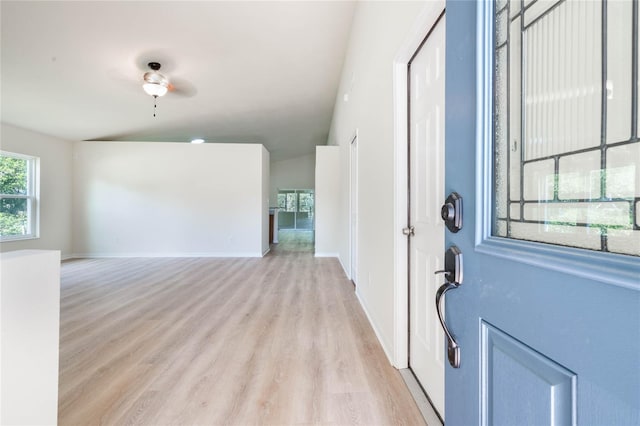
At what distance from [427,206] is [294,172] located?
32.7 feet

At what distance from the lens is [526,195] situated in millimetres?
510

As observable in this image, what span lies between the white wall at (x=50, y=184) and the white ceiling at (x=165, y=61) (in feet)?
0.81

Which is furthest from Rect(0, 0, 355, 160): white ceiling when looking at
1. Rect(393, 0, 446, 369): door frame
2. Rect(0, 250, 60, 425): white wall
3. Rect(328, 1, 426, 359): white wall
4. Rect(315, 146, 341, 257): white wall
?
Rect(0, 250, 60, 425): white wall

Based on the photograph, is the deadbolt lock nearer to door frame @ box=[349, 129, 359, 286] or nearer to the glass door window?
the glass door window

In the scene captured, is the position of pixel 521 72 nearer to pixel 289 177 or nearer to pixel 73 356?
pixel 73 356

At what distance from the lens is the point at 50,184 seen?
528cm

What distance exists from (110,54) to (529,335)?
4.66 meters

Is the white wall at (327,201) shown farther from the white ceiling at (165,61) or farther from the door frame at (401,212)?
the door frame at (401,212)

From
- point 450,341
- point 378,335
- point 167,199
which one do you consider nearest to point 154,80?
point 167,199

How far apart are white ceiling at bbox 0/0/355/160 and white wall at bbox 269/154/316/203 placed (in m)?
5.16

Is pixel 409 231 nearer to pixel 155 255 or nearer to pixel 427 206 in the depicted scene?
pixel 427 206

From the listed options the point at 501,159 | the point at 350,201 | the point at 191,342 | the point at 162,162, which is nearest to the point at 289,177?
the point at 162,162

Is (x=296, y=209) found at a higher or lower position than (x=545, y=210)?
higher

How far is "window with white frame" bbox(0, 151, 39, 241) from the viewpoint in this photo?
4.56 metres
